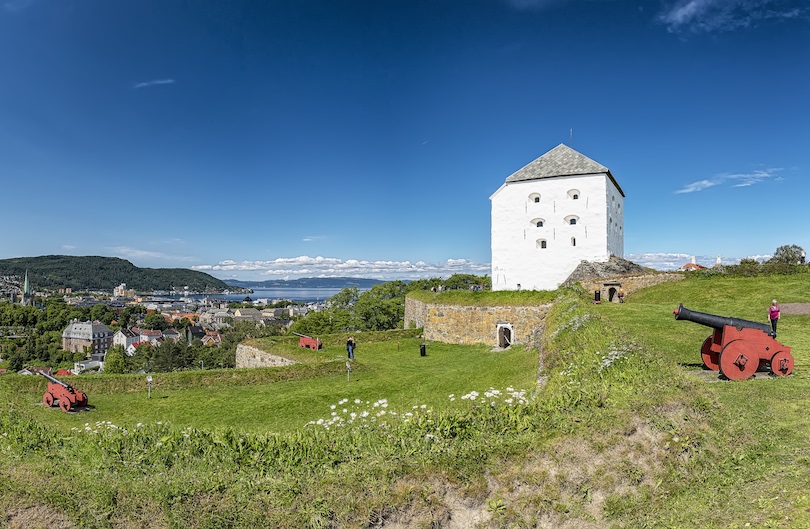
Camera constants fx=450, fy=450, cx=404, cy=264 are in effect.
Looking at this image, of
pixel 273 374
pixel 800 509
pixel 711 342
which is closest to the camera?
pixel 800 509

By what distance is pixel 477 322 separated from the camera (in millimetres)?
25625

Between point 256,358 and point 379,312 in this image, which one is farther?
point 379,312

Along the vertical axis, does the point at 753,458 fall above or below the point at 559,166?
below

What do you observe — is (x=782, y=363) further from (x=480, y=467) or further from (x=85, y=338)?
(x=85, y=338)

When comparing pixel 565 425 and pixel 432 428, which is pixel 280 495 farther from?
pixel 565 425

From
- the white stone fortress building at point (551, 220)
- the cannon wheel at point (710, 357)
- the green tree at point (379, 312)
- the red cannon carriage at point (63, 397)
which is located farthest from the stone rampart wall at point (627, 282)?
the green tree at point (379, 312)

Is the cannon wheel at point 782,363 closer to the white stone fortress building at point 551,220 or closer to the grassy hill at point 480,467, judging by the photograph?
the grassy hill at point 480,467

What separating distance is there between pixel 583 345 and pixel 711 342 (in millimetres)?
2696

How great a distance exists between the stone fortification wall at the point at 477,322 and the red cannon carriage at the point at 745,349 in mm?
14147

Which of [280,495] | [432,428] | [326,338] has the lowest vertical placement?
[326,338]

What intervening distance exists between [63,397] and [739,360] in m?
17.3

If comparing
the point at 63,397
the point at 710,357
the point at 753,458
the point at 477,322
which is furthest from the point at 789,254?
the point at 63,397

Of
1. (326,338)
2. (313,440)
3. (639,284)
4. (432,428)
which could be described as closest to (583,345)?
(432,428)

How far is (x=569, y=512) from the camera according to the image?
4.77 metres
